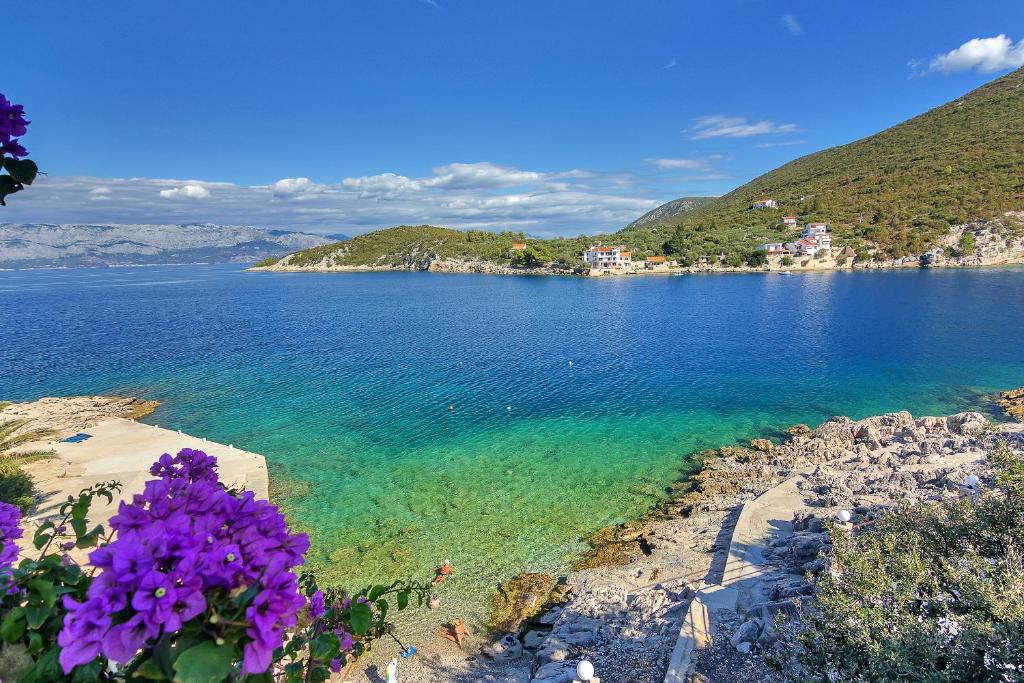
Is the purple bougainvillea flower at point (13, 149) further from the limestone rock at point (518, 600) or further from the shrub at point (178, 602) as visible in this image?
the limestone rock at point (518, 600)

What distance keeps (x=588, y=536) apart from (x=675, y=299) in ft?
242

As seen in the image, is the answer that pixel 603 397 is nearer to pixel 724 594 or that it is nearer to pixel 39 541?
pixel 724 594

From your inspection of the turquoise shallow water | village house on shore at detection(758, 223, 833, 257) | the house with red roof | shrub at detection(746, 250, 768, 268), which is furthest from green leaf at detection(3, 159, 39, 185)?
village house on shore at detection(758, 223, 833, 257)

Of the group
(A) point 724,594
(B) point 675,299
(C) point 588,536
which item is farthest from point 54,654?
(B) point 675,299

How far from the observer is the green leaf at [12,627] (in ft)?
7.84

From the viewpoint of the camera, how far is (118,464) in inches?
907

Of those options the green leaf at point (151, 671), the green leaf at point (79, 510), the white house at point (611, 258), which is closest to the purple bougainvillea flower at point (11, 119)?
the green leaf at point (79, 510)

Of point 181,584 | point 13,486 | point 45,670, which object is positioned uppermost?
point 181,584

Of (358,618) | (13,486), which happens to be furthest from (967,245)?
(13,486)

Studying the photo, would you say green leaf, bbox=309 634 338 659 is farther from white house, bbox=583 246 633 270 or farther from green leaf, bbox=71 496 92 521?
white house, bbox=583 246 633 270

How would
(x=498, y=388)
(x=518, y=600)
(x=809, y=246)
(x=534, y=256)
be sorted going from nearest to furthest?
(x=518, y=600) → (x=498, y=388) → (x=809, y=246) → (x=534, y=256)

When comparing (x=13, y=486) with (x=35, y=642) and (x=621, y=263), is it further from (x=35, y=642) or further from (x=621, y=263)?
(x=621, y=263)

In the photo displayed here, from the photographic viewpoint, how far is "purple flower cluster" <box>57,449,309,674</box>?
188cm

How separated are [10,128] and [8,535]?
2.79m
